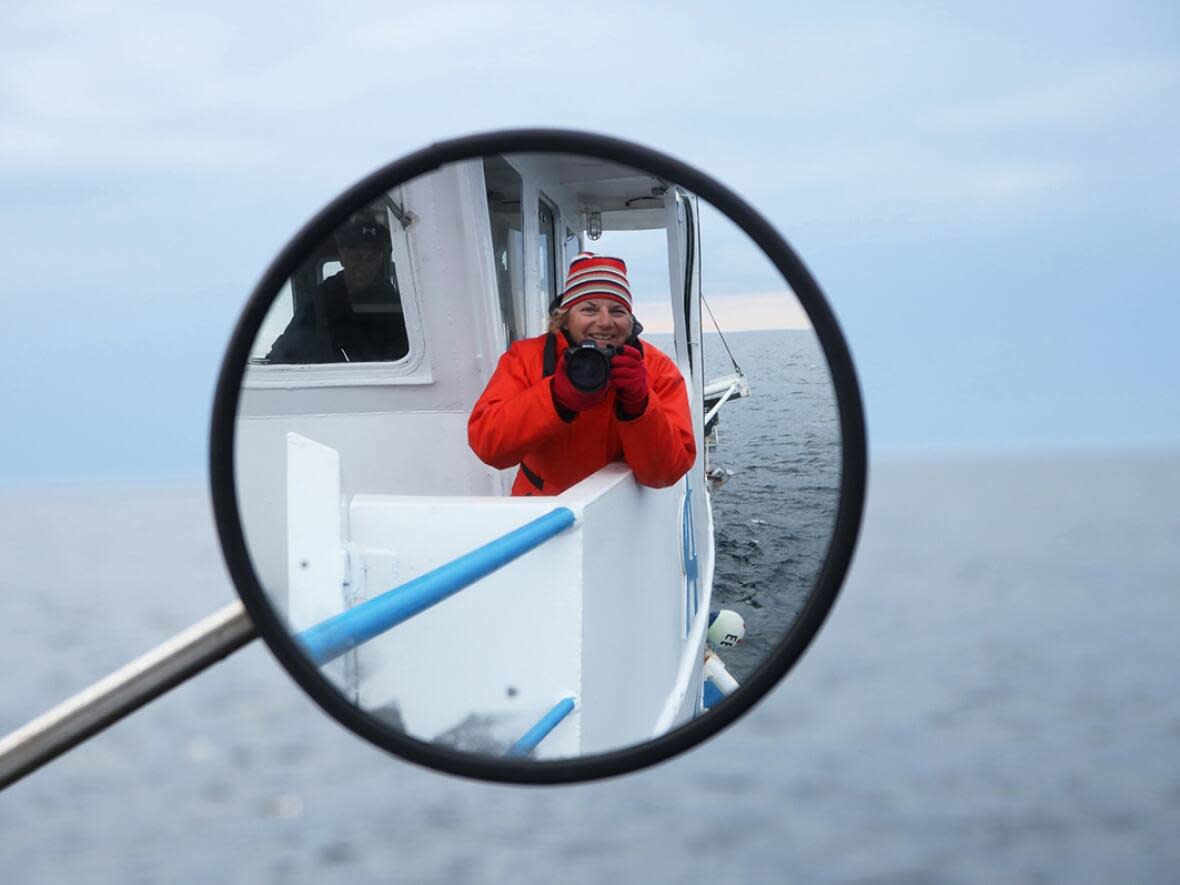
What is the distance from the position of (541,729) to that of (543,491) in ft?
1.20

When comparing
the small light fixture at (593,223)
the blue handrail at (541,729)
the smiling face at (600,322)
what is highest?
the small light fixture at (593,223)

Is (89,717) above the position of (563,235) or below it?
below

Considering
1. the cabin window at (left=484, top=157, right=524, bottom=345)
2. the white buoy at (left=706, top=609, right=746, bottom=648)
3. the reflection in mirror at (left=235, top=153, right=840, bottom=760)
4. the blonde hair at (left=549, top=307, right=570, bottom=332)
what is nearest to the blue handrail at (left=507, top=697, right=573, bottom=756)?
the reflection in mirror at (left=235, top=153, right=840, bottom=760)

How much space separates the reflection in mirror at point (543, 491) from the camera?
4.55 ft

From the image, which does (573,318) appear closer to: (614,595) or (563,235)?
(614,595)

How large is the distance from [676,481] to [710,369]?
0.27 meters

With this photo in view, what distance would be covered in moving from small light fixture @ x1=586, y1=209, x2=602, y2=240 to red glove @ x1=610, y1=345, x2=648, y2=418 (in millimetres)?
531

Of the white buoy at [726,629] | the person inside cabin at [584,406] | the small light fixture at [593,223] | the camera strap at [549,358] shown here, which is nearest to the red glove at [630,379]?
the person inside cabin at [584,406]

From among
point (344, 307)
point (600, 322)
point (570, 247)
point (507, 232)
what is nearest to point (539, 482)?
point (600, 322)

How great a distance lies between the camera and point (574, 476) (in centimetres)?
172

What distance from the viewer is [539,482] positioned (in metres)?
1.72

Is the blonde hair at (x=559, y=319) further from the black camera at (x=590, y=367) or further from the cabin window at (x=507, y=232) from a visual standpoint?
the cabin window at (x=507, y=232)

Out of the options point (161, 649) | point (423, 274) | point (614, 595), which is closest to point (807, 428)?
point (614, 595)

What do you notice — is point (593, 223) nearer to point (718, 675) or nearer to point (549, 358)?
point (549, 358)
